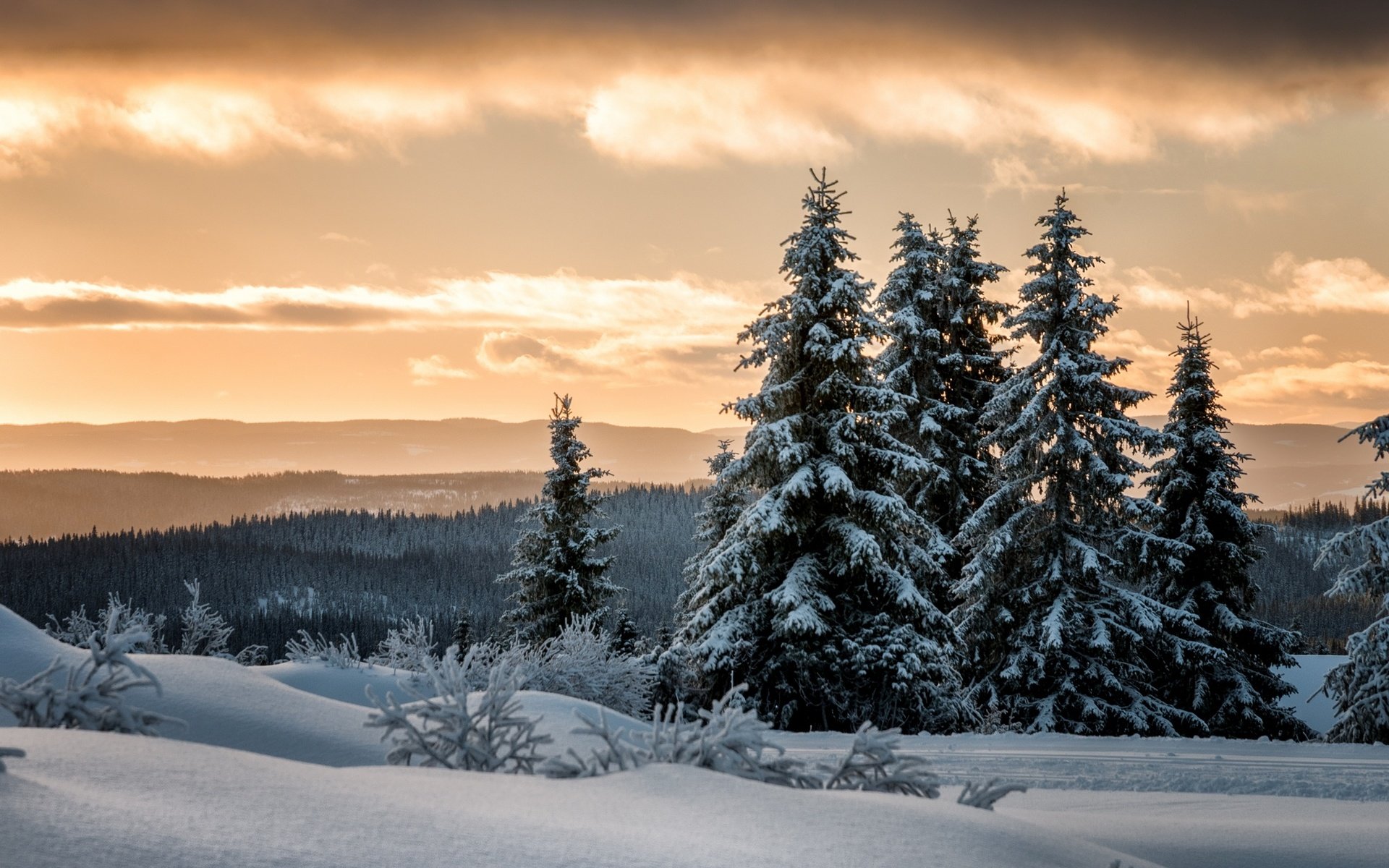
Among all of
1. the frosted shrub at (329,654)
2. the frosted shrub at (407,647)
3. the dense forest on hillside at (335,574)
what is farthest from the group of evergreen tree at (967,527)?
the dense forest on hillside at (335,574)

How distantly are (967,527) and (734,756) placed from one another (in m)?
21.1

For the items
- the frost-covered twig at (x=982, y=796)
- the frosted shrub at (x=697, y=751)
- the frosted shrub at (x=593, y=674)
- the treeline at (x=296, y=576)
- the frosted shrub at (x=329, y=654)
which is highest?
the frosted shrub at (x=697, y=751)

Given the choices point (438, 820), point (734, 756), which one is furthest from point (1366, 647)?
point (438, 820)

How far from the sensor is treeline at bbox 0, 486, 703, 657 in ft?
452

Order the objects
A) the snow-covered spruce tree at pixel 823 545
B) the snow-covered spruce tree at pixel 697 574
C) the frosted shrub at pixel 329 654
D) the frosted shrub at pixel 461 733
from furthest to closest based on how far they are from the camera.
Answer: the snow-covered spruce tree at pixel 697 574 < the snow-covered spruce tree at pixel 823 545 < the frosted shrub at pixel 329 654 < the frosted shrub at pixel 461 733

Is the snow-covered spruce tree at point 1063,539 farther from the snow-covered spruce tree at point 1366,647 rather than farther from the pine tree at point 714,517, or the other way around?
the pine tree at point 714,517

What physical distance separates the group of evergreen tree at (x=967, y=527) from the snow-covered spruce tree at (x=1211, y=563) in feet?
0.23

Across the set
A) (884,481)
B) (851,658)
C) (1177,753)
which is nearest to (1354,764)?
(1177,753)

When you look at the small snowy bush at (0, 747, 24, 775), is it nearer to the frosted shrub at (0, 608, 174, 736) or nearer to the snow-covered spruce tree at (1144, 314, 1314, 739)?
the frosted shrub at (0, 608, 174, 736)

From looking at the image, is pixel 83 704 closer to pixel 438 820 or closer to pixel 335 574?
pixel 438 820

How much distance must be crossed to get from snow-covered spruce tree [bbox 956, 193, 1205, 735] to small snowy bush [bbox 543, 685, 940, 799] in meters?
19.6

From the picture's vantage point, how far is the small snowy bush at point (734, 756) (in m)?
4.29

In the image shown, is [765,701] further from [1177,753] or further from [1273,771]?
[1273,771]

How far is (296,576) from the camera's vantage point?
171125 mm
